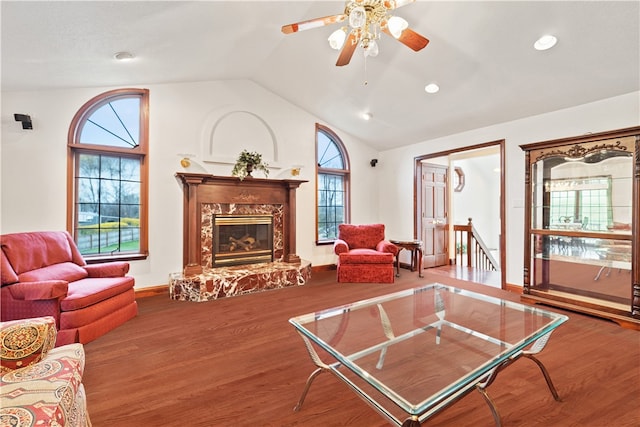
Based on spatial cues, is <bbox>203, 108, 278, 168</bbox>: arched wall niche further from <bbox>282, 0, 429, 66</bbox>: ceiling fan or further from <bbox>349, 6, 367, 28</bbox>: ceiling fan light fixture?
<bbox>349, 6, 367, 28</bbox>: ceiling fan light fixture

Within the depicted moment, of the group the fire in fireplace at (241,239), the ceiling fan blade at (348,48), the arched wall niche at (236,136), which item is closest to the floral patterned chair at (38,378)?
the ceiling fan blade at (348,48)

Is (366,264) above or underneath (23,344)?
underneath

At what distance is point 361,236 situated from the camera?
200 inches

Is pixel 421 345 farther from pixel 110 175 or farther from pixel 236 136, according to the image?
pixel 110 175

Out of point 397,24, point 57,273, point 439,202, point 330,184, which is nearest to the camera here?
point 397,24

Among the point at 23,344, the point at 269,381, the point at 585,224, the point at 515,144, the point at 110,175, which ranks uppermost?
the point at 515,144

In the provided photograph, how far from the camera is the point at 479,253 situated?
6234 mm

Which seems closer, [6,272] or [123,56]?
[6,272]

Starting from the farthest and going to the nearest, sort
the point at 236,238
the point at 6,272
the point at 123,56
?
1. the point at 236,238
2. the point at 123,56
3. the point at 6,272

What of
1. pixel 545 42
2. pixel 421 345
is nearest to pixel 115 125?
pixel 421 345

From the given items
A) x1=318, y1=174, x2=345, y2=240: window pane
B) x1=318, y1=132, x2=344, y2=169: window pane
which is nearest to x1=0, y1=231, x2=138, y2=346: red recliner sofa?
x1=318, y1=174, x2=345, y2=240: window pane

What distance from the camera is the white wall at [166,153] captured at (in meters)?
3.19

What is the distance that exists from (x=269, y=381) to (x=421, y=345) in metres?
1.07

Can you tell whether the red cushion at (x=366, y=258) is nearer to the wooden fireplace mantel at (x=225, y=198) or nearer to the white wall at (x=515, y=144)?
the wooden fireplace mantel at (x=225, y=198)
